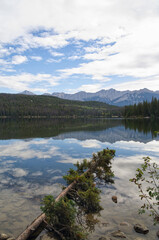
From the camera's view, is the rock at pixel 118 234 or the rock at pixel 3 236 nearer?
the rock at pixel 3 236

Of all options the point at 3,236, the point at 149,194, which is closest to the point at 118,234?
the point at 149,194

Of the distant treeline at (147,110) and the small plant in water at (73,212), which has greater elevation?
the distant treeline at (147,110)

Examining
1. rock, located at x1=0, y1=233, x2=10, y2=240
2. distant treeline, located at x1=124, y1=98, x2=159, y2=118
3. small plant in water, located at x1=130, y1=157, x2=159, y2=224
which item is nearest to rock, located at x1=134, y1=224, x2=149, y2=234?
small plant in water, located at x1=130, y1=157, x2=159, y2=224

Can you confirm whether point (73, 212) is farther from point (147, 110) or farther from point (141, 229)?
point (147, 110)

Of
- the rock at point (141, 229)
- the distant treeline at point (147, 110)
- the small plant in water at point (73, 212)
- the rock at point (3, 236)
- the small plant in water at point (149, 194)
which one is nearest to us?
the small plant in water at point (149, 194)

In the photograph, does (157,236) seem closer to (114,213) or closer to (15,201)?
(114,213)

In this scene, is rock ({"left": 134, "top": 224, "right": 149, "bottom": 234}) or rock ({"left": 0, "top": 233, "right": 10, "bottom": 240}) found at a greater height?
rock ({"left": 0, "top": 233, "right": 10, "bottom": 240})

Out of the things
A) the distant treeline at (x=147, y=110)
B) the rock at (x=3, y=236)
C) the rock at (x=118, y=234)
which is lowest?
the rock at (x=118, y=234)

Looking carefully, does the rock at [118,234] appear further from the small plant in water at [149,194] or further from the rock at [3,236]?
the rock at [3,236]

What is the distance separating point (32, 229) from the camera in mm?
9234

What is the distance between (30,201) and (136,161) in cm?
1813

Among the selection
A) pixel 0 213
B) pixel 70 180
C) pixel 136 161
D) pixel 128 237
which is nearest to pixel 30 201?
pixel 0 213

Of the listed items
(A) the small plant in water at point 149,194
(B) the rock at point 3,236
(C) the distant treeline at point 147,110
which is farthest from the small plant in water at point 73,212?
(C) the distant treeline at point 147,110

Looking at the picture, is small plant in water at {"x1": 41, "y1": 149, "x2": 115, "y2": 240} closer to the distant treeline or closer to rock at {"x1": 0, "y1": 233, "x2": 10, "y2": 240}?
rock at {"x1": 0, "y1": 233, "x2": 10, "y2": 240}
